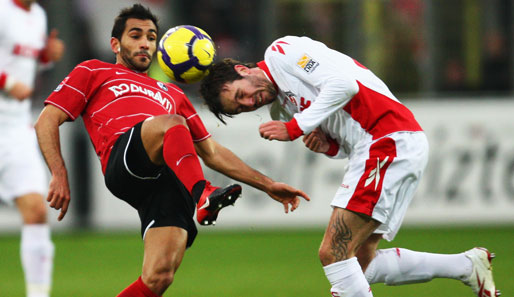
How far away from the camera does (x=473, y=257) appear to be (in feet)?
19.0

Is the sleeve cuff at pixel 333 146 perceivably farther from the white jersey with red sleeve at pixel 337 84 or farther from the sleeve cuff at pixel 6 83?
the sleeve cuff at pixel 6 83

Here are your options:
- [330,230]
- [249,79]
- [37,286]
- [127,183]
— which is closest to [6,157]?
[37,286]

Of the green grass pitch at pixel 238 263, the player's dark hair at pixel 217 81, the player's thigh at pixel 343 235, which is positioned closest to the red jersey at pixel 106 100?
the player's dark hair at pixel 217 81

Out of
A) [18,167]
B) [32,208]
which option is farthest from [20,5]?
[32,208]

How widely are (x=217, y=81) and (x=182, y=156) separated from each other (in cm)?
62

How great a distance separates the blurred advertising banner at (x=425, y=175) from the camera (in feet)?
36.0

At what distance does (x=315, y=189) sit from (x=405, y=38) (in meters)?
2.90

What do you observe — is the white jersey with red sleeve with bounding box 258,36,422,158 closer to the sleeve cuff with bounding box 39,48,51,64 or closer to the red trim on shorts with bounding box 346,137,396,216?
the red trim on shorts with bounding box 346,137,396,216

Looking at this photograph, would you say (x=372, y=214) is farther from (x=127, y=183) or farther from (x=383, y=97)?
(x=127, y=183)

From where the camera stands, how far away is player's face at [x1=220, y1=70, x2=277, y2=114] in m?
5.36

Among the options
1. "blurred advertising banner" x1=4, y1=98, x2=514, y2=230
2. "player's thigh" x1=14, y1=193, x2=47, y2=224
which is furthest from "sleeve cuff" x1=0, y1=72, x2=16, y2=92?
"blurred advertising banner" x1=4, y1=98, x2=514, y2=230

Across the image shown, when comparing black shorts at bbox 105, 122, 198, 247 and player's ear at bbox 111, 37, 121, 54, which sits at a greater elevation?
player's ear at bbox 111, 37, 121, 54

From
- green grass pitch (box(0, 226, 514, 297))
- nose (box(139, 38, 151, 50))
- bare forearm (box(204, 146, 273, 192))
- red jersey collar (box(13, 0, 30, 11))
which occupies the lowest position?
green grass pitch (box(0, 226, 514, 297))

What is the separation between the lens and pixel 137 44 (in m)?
5.91
